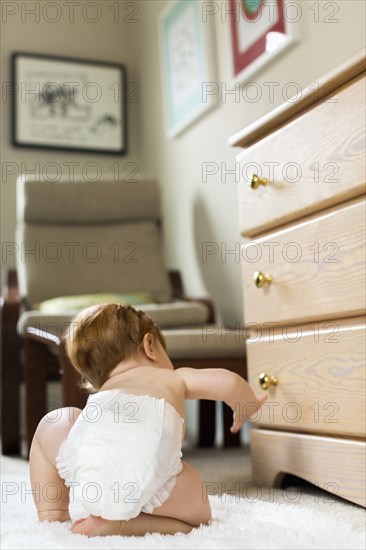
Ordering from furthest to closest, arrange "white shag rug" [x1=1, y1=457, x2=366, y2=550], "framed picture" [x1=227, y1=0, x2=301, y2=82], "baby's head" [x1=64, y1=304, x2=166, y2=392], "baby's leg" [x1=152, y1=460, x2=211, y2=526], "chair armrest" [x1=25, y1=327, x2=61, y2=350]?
"framed picture" [x1=227, y1=0, x2=301, y2=82]
"chair armrest" [x1=25, y1=327, x2=61, y2=350]
"baby's head" [x1=64, y1=304, x2=166, y2=392]
"baby's leg" [x1=152, y1=460, x2=211, y2=526]
"white shag rug" [x1=1, y1=457, x2=366, y2=550]

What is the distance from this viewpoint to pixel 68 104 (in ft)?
→ 11.6

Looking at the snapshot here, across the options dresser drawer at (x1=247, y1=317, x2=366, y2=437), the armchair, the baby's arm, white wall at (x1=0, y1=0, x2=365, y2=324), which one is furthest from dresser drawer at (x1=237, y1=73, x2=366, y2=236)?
the armchair

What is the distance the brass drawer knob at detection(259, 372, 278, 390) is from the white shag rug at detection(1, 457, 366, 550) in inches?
11.2

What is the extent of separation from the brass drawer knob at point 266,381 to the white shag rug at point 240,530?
28cm

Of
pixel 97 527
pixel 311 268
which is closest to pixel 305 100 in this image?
pixel 311 268

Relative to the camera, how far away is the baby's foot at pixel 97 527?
43.7 inches

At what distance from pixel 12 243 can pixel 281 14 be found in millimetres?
1632

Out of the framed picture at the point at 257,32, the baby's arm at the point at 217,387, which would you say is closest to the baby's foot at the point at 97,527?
the baby's arm at the point at 217,387

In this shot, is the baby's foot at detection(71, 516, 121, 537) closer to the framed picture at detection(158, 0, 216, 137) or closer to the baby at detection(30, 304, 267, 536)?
the baby at detection(30, 304, 267, 536)

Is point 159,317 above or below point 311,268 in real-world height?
below

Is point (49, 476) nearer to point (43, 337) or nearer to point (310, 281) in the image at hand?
point (310, 281)

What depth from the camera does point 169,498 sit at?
3.85 feet

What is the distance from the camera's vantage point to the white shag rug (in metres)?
1.05

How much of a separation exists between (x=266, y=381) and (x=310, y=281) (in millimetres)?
276
